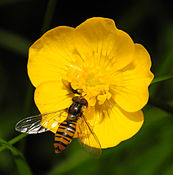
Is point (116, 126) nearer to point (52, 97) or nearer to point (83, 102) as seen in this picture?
point (83, 102)

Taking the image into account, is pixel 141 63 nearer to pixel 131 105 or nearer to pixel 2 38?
pixel 131 105

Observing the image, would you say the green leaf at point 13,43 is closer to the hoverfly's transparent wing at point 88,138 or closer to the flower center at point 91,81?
the flower center at point 91,81

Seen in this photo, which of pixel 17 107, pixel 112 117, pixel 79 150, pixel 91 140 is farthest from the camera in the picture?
pixel 17 107

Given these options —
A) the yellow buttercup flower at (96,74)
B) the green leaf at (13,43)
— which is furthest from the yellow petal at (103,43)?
the green leaf at (13,43)

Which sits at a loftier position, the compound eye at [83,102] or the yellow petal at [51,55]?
the yellow petal at [51,55]

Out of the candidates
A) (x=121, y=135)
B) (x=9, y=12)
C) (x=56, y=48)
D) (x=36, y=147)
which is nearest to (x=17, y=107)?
(x=36, y=147)

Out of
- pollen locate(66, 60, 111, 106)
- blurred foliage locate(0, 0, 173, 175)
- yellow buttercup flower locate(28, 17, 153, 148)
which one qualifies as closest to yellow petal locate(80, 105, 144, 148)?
yellow buttercup flower locate(28, 17, 153, 148)

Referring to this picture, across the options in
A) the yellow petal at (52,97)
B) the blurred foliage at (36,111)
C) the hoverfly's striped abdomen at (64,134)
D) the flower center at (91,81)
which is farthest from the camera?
the blurred foliage at (36,111)
